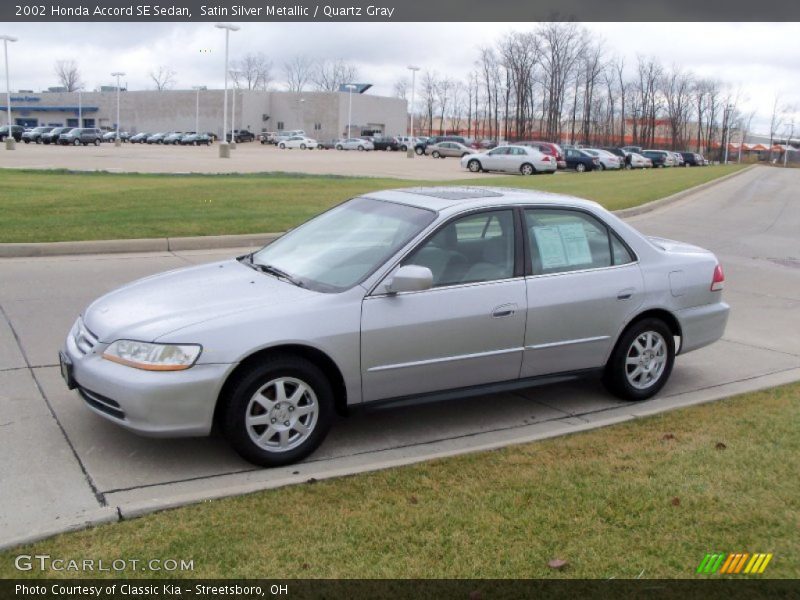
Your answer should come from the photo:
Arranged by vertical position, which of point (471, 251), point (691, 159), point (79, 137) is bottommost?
point (471, 251)

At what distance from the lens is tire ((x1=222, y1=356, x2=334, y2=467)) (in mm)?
4375

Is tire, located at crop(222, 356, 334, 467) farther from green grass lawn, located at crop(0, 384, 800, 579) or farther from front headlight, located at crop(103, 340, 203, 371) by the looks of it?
green grass lawn, located at crop(0, 384, 800, 579)

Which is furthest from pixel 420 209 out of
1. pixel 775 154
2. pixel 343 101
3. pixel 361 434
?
pixel 775 154

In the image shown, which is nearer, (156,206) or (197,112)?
(156,206)

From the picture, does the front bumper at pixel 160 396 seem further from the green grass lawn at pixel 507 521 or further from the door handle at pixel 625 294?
the door handle at pixel 625 294

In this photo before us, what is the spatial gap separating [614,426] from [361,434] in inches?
64.9

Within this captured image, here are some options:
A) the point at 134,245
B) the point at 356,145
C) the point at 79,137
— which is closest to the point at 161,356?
the point at 134,245

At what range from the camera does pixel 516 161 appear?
3834 cm

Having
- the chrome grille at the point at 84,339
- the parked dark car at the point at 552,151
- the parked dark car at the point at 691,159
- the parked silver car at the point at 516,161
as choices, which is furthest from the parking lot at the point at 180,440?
the parked dark car at the point at 691,159

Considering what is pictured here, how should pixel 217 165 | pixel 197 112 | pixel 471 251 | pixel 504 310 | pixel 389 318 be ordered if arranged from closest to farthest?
pixel 389 318
pixel 504 310
pixel 471 251
pixel 217 165
pixel 197 112

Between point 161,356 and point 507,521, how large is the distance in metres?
2.01

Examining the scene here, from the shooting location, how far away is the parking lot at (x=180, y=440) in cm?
409

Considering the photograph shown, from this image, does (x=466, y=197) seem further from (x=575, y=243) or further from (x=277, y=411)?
(x=277, y=411)

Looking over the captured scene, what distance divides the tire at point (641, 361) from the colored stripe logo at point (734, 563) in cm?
236
